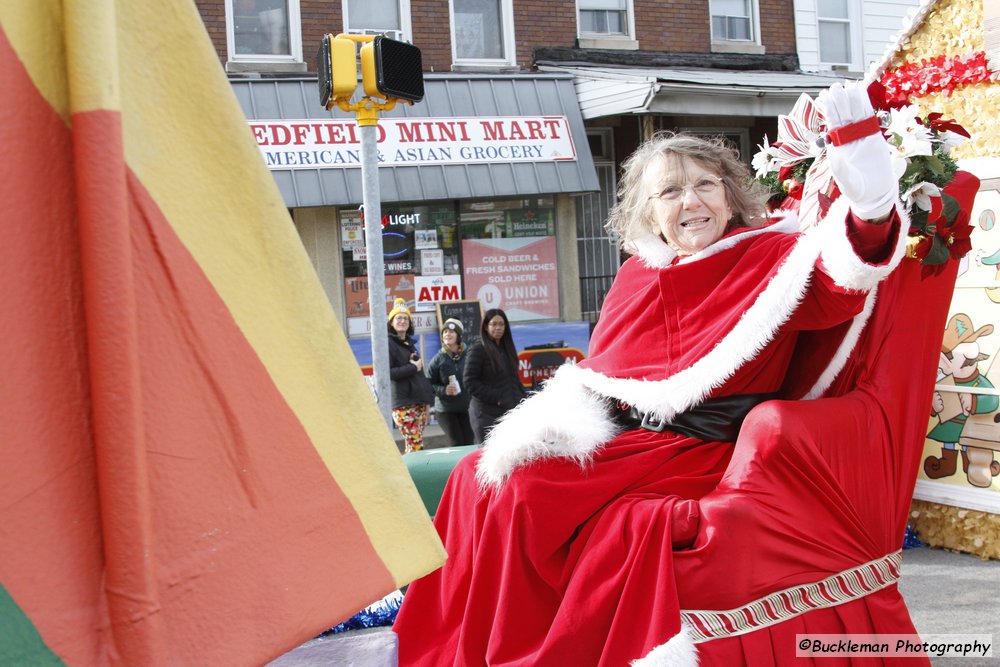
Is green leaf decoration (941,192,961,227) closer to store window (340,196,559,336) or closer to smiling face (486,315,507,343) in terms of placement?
smiling face (486,315,507,343)

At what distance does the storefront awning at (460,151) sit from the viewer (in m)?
11.4

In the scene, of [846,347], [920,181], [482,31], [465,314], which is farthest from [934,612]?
[482,31]

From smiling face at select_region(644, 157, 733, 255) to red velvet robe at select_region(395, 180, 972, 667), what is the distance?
10 cm

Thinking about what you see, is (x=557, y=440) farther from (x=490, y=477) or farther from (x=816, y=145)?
(x=816, y=145)

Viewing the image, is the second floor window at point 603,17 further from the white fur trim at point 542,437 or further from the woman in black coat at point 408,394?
the white fur trim at point 542,437

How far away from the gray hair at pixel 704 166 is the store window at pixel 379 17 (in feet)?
31.6

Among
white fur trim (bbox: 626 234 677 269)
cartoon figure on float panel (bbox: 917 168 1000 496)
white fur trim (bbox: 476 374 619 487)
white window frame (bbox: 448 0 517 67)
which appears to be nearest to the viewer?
white fur trim (bbox: 476 374 619 487)

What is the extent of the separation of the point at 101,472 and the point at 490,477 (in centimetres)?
217

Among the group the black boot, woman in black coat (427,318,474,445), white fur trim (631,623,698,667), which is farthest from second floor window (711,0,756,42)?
white fur trim (631,623,698,667)

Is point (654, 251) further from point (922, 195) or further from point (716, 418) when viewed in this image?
point (922, 195)

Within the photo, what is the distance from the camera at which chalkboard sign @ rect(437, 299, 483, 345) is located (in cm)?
1204

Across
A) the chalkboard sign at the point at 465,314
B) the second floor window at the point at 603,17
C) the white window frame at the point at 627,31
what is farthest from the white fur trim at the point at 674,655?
the second floor window at the point at 603,17

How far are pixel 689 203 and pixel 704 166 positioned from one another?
16 cm

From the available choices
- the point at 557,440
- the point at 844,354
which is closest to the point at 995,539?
the point at 844,354
